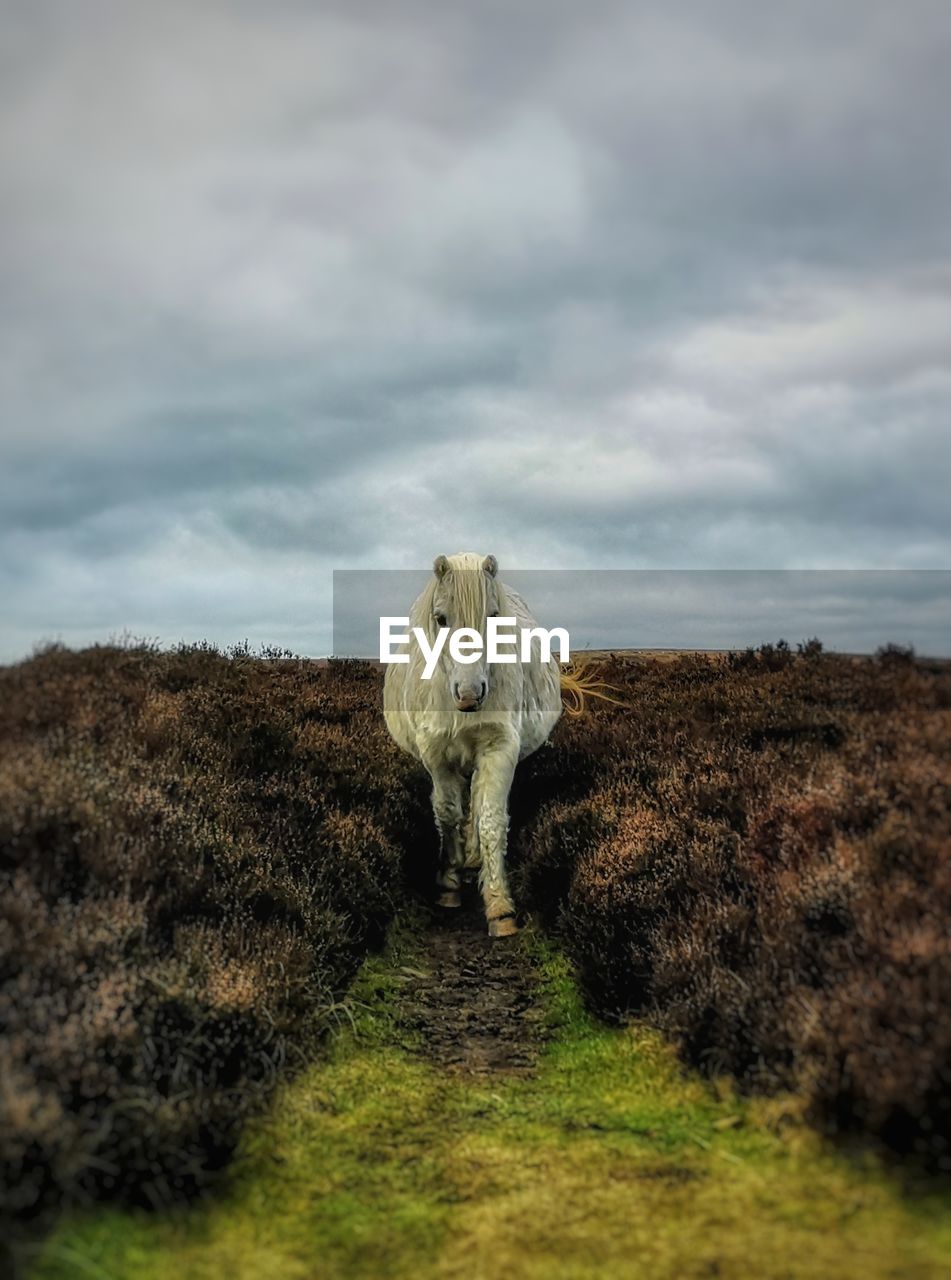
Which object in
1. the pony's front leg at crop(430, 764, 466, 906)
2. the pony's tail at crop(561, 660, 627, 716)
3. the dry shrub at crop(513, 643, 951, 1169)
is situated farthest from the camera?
the pony's tail at crop(561, 660, 627, 716)

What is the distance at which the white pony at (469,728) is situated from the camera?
7.07m

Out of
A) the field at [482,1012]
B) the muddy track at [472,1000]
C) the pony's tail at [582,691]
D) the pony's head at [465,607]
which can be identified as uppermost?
the pony's head at [465,607]

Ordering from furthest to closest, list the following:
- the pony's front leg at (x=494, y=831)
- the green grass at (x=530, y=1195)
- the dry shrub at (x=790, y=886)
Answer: the pony's front leg at (x=494, y=831), the dry shrub at (x=790, y=886), the green grass at (x=530, y=1195)

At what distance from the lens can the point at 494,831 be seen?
Answer: 7.30 metres

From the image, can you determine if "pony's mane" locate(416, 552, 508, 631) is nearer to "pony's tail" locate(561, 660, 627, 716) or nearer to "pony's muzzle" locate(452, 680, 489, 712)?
"pony's muzzle" locate(452, 680, 489, 712)

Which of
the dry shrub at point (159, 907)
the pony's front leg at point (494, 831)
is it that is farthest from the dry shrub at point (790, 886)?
the dry shrub at point (159, 907)

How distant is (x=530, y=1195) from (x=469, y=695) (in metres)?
3.44

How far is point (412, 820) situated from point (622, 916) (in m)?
3.10

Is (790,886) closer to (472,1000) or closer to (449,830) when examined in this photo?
(472,1000)

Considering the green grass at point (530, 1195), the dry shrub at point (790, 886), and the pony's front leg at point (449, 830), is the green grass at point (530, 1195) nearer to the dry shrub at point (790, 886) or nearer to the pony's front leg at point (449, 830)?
the dry shrub at point (790, 886)

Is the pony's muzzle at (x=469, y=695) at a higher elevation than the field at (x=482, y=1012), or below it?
higher

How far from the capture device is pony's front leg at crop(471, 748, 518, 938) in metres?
7.01

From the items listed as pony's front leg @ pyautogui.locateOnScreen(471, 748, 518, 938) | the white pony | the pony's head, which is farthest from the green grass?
the pony's head

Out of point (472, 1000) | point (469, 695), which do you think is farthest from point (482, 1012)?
Answer: point (469, 695)
